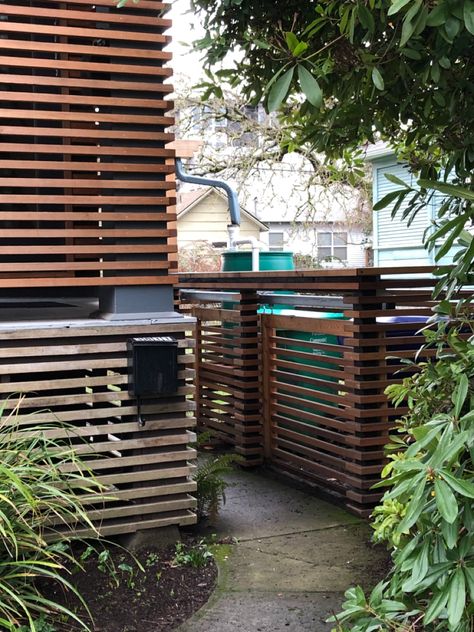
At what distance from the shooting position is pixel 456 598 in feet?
6.42

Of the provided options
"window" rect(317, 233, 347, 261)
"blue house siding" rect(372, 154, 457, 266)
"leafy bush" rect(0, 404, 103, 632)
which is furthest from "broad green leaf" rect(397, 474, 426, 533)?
"window" rect(317, 233, 347, 261)

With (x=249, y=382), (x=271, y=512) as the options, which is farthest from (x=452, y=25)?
(x=249, y=382)

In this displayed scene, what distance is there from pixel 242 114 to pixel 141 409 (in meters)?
14.3

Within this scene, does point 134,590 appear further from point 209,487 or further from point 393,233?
point 393,233

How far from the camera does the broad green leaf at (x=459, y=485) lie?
1.90 m

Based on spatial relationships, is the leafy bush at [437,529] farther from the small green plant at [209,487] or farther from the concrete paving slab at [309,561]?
the small green plant at [209,487]

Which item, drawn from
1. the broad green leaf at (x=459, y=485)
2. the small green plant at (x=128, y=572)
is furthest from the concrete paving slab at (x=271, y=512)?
the broad green leaf at (x=459, y=485)

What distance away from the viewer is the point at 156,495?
15.8ft

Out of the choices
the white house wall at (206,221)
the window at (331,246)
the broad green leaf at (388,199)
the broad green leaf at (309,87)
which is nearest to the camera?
the broad green leaf at (309,87)

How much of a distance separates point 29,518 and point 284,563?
1.60 meters

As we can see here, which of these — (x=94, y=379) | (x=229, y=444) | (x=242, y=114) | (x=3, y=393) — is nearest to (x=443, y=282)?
(x=94, y=379)

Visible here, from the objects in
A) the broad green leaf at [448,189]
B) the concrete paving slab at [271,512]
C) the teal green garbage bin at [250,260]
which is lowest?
the concrete paving slab at [271,512]

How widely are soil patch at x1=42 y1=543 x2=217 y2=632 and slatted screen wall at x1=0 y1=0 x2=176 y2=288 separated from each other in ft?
5.48

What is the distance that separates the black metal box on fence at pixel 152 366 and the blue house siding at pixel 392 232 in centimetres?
1171
